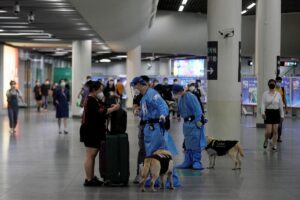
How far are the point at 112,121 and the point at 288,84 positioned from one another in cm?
2463

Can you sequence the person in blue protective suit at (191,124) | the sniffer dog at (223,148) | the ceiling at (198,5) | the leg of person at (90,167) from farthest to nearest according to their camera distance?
the ceiling at (198,5) → the sniffer dog at (223,148) → the person in blue protective suit at (191,124) → the leg of person at (90,167)

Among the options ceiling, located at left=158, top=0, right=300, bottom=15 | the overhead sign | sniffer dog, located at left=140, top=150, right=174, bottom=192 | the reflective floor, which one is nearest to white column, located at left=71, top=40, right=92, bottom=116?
ceiling, located at left=158, top=0, right=300, bottom=15

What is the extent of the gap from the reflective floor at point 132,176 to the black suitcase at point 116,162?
0.22 meters

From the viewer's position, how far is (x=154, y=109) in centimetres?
892

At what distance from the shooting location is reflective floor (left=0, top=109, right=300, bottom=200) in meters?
8.53

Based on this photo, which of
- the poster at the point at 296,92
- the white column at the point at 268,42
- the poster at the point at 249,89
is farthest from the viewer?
the poster at the point at 249,89

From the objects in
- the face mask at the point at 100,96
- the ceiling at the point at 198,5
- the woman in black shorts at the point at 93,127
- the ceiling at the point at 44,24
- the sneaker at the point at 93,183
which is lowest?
the sneaker at the point at 93,183

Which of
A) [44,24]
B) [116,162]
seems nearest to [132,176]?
[116,162]

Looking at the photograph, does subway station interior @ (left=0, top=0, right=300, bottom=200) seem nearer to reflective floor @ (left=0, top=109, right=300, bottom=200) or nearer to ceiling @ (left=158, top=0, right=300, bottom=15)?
reflective floor @ (left=0, top=109, right=300, bottom=200)

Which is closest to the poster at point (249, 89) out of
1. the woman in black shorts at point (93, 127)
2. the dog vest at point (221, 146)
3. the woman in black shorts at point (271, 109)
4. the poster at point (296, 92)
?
the poster at point (296, 92)

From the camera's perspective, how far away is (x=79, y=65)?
95.1 ft

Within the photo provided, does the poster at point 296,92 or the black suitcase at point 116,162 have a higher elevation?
→ the poster at point 296,92

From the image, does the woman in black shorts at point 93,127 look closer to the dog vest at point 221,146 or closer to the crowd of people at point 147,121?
the crowd of people at point 147,121

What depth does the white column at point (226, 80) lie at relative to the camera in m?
14.1
